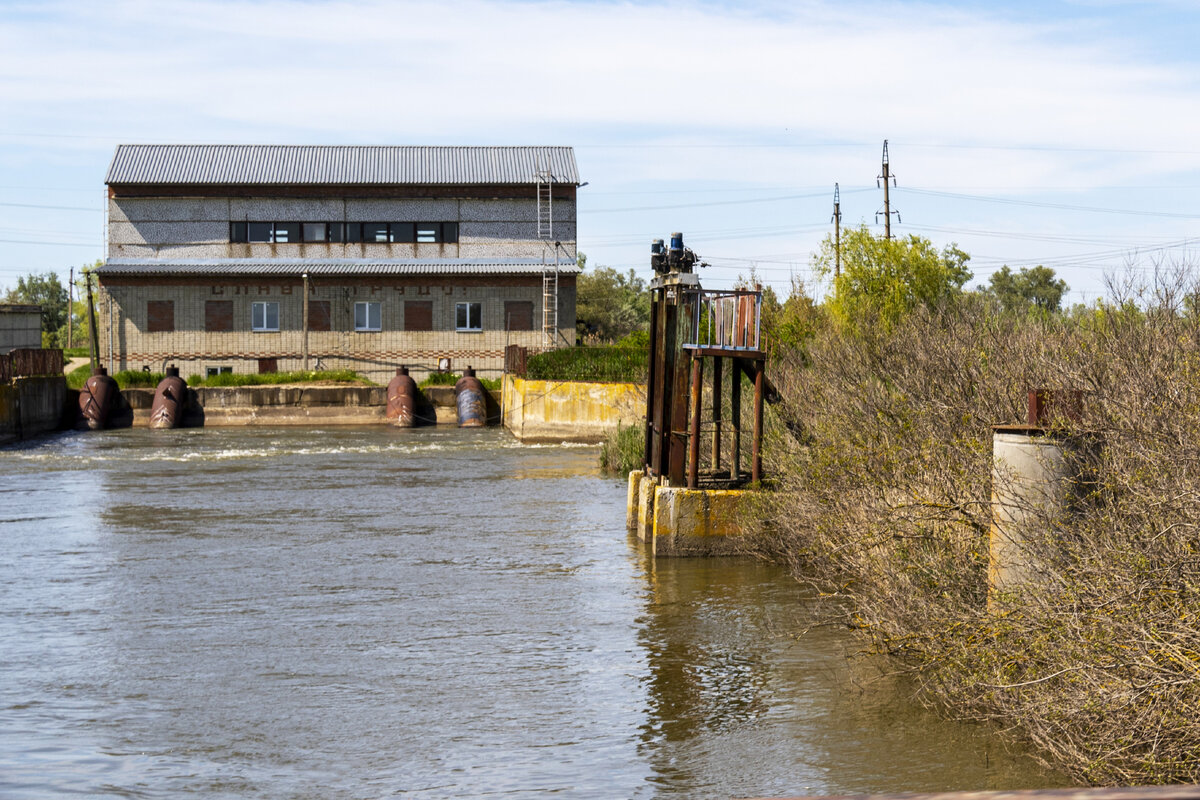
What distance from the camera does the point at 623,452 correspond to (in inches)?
894

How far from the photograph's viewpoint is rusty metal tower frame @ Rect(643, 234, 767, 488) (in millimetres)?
13664

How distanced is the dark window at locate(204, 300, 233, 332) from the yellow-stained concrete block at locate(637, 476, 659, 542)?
30148 millimetres

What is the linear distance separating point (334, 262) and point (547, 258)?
293 inches

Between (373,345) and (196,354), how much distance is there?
19.7 feet

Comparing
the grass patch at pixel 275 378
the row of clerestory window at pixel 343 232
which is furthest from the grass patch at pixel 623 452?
the row of clerestory window at pixel 343 232

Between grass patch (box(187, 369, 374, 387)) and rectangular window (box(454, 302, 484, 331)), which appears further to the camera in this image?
rectangular window (box(454, 302, 484, 331))

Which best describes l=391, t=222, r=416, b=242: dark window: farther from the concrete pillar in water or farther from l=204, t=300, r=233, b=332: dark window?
the concrete pillar in water

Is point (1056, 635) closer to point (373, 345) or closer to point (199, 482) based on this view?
point (199, 482)

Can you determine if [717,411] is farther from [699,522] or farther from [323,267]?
[323,267]

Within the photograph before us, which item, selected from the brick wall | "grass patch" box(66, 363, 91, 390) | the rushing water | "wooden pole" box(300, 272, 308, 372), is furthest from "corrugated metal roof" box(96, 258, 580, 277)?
the rushing water

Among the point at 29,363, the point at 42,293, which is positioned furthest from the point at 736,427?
the point at 42,293

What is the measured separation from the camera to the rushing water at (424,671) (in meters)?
7.35

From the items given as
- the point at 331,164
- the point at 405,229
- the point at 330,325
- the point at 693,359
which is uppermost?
the point at 331,164

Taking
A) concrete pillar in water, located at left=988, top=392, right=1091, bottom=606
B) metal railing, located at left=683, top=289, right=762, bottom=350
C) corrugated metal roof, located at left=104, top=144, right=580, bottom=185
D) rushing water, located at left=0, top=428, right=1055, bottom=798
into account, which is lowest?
rushing water, located at left=0, top=428, right=1055, bottom=798
